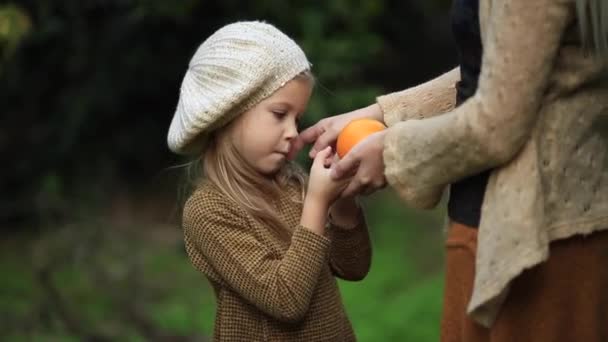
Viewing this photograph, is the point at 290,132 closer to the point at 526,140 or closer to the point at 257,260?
the point at 257,260

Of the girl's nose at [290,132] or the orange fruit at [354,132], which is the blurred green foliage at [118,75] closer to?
the girl's nose at [290,132]

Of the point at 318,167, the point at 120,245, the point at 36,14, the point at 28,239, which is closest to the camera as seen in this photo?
the point at 318,167

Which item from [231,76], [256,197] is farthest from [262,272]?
[231,76]

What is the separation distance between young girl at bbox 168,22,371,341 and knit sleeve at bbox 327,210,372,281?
0.21 ft

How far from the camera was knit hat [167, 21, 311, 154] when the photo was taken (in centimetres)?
260

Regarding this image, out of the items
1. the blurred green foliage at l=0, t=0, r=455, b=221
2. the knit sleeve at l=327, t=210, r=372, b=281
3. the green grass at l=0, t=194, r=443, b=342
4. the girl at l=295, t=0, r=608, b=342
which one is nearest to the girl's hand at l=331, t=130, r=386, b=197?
the girl at l=295, t=0, r=608, b=342

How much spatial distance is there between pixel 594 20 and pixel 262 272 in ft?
2.99

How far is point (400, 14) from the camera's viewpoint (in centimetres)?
763

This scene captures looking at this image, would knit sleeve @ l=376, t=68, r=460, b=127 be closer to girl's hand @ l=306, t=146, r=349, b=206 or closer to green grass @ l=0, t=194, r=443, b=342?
girl's hand @ l=306, t=146, r=349, b=206

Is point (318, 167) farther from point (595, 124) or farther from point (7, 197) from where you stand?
point (7, 197)

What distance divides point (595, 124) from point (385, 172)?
15.6 inches

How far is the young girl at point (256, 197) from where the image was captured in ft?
8.33

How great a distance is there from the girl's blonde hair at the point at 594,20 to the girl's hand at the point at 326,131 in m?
0.69

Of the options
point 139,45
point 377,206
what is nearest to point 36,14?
point 139,45
